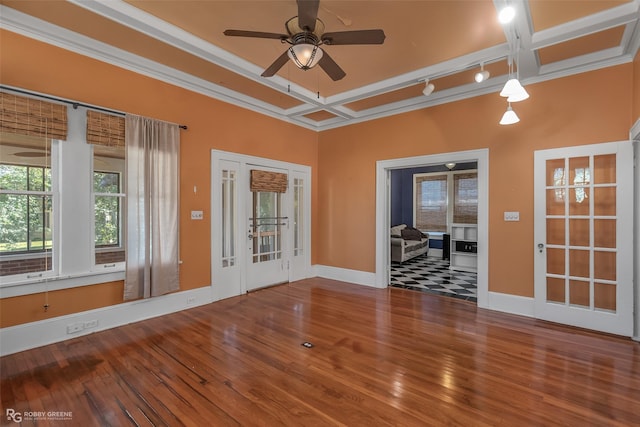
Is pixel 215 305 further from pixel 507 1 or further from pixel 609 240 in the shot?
pixel 609 240

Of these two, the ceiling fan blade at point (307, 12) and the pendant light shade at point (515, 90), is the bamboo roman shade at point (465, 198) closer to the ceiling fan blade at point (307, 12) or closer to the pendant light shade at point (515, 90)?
the pendant light shade at point (515, 90)

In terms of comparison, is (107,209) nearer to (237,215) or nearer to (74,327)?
(74,327)

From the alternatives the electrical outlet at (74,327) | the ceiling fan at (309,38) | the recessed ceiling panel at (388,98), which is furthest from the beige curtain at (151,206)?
the recessed ceiling panel at (388,98)

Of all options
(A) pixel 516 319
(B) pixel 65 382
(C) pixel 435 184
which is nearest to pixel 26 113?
(B) pixel 65 382

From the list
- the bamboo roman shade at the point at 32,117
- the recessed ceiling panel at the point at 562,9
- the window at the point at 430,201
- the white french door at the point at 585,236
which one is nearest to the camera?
the recessed ceiling panel at the point at 562,9

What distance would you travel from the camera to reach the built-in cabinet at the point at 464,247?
6.32 m

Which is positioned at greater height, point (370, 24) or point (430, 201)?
point (370, 24)

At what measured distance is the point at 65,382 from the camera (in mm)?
2322

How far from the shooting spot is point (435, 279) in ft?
18.9

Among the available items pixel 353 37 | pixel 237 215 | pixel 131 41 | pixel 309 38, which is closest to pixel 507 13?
pixel 353 37

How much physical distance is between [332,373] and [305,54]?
276 cm

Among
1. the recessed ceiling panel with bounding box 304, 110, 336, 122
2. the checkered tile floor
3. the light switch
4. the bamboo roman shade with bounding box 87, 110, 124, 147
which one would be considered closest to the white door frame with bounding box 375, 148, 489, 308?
the light switch

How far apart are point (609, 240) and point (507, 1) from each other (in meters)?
2.89

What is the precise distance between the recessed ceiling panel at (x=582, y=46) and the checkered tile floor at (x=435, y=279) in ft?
10.9
